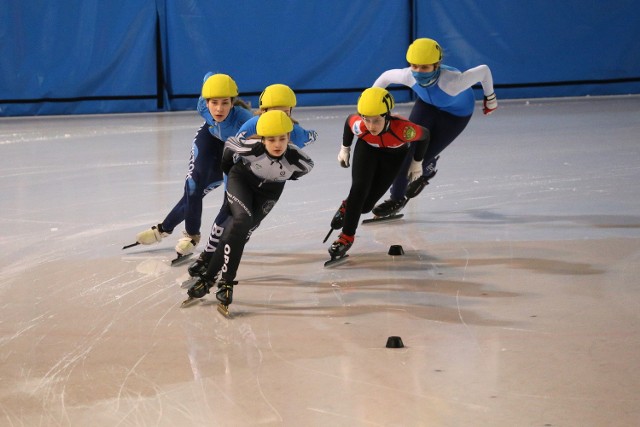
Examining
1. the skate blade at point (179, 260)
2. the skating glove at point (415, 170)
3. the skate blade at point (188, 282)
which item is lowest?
the skate blade at point (179, 260)

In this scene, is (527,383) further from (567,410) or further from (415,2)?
(415,2)

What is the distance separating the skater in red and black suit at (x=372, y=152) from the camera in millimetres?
5215

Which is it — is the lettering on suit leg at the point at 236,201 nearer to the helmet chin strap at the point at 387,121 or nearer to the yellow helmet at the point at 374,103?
the yellow helmet at the point at 374,103

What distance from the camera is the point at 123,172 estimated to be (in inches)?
334

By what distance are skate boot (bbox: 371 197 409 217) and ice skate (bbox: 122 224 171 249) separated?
1512mm

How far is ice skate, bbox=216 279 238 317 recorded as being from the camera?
4312mm

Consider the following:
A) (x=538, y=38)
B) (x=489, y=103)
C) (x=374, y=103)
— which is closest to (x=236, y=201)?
(x=374, y=103)

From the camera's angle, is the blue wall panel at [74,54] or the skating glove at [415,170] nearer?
the skating glove at [415,170]

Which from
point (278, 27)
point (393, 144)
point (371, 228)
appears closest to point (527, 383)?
point (393, 144)

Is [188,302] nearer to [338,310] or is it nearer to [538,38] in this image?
[338,310]

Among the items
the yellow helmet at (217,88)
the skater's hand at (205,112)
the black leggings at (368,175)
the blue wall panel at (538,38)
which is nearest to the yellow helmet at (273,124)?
the yellow helmet at (217,88)

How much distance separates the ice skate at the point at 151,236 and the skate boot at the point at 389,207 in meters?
1.51

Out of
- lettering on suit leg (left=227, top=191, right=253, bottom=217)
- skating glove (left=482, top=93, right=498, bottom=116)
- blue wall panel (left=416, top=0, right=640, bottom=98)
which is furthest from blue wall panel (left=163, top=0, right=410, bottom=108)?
lettering on suit leg (left=227, top=191, right=253, bottom=217)

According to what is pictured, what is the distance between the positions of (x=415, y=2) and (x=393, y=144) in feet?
31.4
